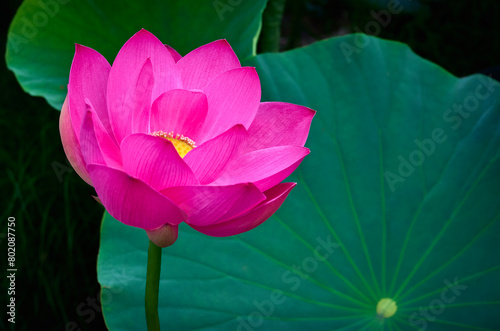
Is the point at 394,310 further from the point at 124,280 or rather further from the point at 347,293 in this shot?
the point at 124,280

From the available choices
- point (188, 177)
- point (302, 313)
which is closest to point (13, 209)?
point (302, 313)

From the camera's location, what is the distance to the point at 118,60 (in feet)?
1.67

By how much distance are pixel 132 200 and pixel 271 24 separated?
1.22 m

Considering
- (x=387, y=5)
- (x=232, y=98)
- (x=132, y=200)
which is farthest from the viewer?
(x=387, y=5)

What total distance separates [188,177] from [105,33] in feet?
3.01

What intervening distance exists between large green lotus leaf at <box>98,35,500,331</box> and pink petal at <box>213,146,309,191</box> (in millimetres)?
446

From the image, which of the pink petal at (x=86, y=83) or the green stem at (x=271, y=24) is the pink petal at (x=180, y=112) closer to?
the pink petal at (x=86, y=83)

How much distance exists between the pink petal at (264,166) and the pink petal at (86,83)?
13 cm

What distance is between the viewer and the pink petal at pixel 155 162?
1.42 ft

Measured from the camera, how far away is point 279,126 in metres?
0.54

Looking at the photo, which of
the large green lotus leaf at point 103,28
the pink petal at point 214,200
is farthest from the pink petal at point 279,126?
the large green lotus leaf at point 103,28

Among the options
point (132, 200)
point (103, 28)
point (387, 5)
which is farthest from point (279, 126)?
point (387, 5)

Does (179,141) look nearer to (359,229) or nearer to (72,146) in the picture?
(72,146)

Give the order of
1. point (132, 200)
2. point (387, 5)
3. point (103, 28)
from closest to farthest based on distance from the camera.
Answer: point (132, 200) < point (103, 28) < point (387, 5)
